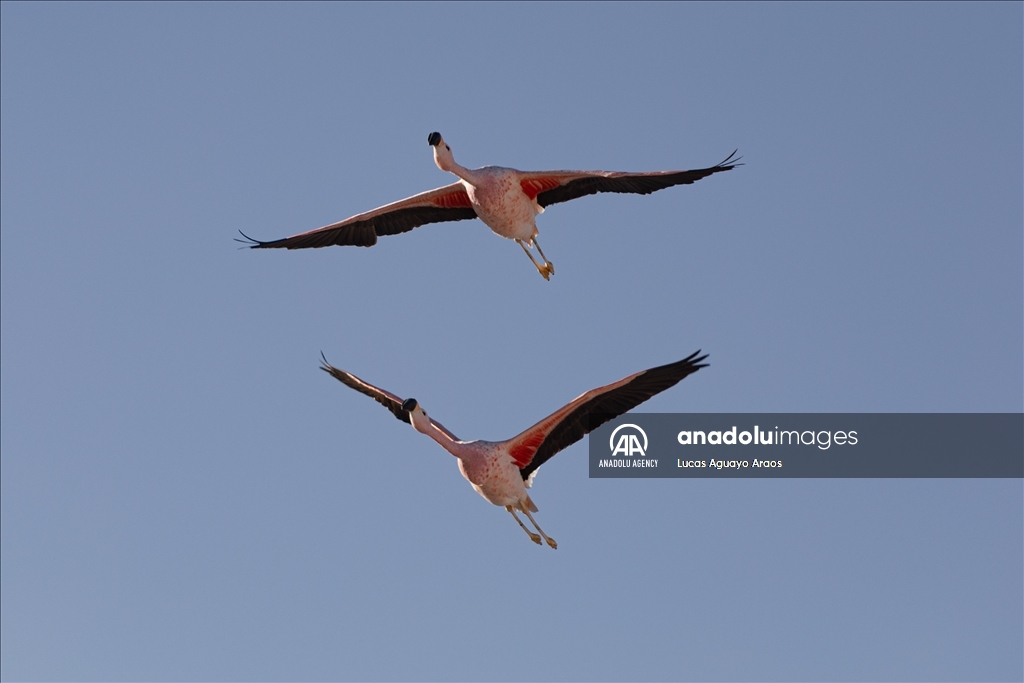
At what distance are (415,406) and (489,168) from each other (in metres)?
4.96

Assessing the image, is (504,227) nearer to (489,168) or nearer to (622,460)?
(489,168)

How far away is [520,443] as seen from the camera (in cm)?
2356

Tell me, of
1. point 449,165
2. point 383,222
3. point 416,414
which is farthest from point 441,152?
point 416,414

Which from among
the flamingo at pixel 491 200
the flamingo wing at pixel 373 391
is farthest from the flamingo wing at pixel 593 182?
the flamingo wing at pixel 373 391

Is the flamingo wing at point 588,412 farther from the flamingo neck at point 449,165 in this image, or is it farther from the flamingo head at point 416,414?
the flamingo neck at point 449,165

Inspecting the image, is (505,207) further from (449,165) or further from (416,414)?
(416,414)

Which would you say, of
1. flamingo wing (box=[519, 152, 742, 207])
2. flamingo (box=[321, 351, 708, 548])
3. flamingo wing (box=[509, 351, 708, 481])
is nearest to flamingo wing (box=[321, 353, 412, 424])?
flamingo (box=[321, 351, 708, 548])

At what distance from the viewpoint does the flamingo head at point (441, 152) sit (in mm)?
25516

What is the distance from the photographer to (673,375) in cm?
2155

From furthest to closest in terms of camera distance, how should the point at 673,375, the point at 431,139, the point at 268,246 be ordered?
1. the point at 268,246
2. the point at 431,139
3. the point at 673,375

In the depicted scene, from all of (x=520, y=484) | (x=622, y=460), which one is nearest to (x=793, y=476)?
(x=622, y=460)

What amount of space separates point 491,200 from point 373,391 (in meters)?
4.07

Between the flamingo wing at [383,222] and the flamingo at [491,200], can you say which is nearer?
the flamingo at [491,200]

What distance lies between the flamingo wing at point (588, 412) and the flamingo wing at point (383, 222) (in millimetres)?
5987
